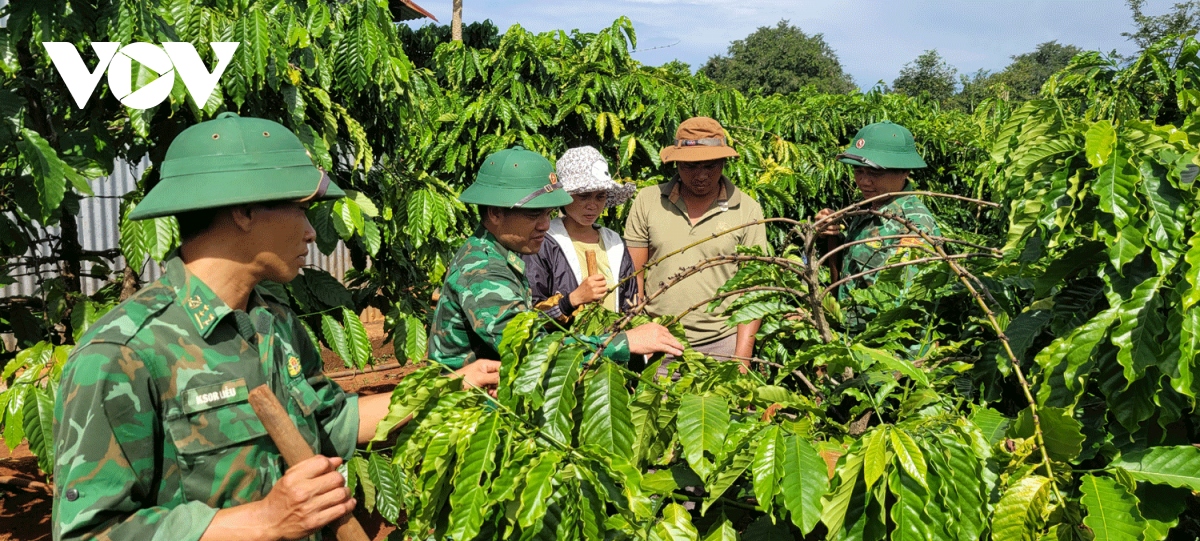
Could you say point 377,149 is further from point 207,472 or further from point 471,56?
point 207,472

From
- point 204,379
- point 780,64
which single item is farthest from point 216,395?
point 780,64

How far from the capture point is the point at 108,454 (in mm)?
1409

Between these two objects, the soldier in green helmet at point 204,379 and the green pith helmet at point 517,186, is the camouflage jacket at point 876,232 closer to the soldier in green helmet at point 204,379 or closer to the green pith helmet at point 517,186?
the green pith helmet at point 517,186

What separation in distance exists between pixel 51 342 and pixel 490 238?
5.82 ft

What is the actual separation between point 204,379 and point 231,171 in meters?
0.38

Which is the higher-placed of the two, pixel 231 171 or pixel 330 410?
pixel 231 171

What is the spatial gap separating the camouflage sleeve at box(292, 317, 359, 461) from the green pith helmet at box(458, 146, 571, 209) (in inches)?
29.7

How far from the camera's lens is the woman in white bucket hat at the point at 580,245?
11.1 ft

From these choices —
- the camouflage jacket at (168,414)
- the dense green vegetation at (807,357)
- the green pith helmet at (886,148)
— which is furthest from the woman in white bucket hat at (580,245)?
the camouflage jacket at (168,414)

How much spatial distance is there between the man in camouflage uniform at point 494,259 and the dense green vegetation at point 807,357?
1.04 feet

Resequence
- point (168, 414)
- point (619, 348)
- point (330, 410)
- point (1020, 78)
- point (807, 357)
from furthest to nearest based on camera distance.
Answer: point (1020, 78) → point (619, 348) → point (330, 410) → point (807, 357) → point (168, 414)

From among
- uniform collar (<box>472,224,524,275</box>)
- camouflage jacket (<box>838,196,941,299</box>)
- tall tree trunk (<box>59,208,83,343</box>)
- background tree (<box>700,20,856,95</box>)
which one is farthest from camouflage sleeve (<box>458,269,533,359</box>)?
background tree (<box>700,20,856,95</box>)

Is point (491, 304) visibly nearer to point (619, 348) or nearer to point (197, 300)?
point (619, 348)

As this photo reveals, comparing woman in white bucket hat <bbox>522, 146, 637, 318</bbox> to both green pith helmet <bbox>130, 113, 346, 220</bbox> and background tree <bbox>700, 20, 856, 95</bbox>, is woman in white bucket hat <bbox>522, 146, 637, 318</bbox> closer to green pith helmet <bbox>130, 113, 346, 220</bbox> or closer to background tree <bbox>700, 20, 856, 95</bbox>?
green pith helmet <bbox>130, 113, 346, 220</bbox>
